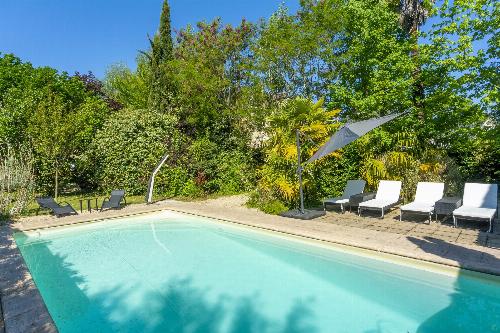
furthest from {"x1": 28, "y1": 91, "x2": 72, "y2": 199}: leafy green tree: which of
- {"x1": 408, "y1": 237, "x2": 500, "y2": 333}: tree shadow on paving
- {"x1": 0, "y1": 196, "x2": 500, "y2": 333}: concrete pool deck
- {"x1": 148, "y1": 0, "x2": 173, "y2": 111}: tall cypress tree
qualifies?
{"x1": 408, "y1": 237, "x2": 500, "y2": 333}: tree shadow on paving

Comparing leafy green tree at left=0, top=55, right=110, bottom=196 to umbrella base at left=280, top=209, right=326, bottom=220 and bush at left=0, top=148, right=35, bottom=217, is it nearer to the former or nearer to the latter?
bush at left=0, top=148, right=35, bottom=217

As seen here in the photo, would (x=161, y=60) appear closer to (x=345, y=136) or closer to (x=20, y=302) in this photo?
(x=345, y=136)

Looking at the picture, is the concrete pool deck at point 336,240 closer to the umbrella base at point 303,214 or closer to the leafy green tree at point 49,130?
the umbrella base at point 303,214

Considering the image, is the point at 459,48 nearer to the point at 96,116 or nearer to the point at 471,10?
the point at 471,10

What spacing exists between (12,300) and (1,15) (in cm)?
1966

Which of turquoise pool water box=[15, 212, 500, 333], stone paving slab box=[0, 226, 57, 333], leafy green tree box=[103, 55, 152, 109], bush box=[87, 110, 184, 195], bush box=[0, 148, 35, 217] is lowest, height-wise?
turquoise pool water box=[15, 212, 500, 333]

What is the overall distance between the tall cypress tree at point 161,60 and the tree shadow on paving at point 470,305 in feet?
68.0

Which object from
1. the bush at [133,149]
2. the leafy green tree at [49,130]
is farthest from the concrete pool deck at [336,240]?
the leafy green tree at [49,130]

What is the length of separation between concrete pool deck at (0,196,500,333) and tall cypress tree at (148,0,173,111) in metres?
12.0

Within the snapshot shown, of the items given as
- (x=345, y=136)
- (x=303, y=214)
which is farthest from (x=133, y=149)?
(x=345, y=136)

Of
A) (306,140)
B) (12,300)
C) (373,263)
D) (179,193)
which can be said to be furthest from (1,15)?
(373,263)

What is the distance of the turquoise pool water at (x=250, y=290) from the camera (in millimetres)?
5387

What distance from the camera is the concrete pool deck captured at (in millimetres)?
5152

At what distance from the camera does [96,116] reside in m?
22.2
